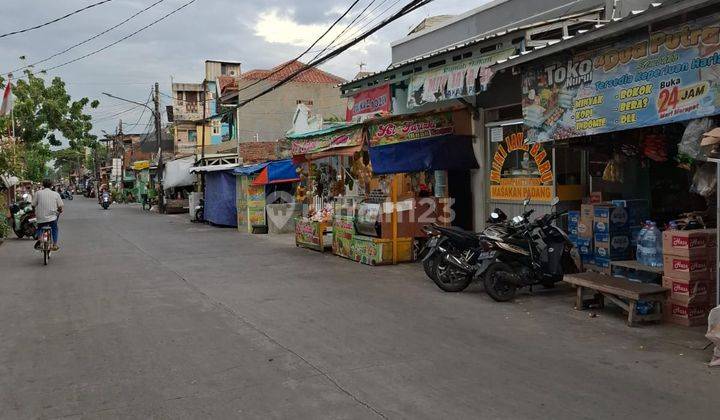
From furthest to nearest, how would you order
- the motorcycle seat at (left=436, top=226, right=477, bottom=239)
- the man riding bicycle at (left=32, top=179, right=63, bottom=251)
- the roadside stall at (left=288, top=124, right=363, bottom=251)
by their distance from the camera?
1. the roadside stall at (left=288, top=124, right=363, bottom=251)
2. the man riding bicycle at (left=32, top=179, right=63, bottom=251)
3. the motorcycle seat at (left=436, top=226, right=477, bottom=239)

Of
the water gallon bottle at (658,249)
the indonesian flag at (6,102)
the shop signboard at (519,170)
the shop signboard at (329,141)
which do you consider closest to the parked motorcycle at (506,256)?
the water gallon bottle at (658,249)

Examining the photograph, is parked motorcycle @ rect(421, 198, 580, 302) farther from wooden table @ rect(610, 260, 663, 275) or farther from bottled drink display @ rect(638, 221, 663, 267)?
bottled drink display @ rect(638, 221, 663, 267)

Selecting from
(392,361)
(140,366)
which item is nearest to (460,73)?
(392,361)

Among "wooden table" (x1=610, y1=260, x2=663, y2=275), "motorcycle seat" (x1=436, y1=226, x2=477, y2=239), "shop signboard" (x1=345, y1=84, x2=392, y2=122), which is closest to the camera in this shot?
"wooden table" (x1=610, y1=260, x2=663, y2=275)

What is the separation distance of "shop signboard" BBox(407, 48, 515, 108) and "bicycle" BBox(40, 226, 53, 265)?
318 inches

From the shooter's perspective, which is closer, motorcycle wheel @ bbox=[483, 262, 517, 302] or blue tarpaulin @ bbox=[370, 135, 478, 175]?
motorcycle wheel @ bbox=[483, 262, 517, 302]

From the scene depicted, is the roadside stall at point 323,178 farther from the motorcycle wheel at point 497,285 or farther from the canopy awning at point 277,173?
the motorcycle wheel at point 497,285

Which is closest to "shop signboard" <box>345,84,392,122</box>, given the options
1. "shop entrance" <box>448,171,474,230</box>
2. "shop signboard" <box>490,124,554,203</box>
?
"shop entrance" <box>448,171,474,230</box>

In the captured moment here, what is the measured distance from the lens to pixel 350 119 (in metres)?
15.7

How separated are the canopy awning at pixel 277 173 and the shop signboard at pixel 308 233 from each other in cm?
493

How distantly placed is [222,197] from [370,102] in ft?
38.7

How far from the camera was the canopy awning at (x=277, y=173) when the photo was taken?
20.1 metres

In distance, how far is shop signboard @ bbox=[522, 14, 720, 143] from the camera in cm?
593

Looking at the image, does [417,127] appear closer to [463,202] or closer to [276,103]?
[463,202]
